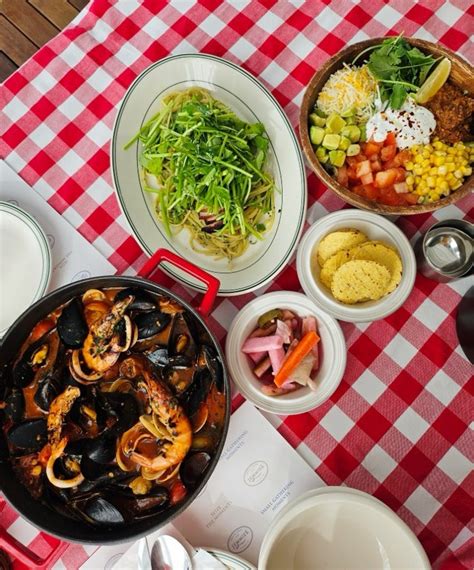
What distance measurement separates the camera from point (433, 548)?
5.90 ft

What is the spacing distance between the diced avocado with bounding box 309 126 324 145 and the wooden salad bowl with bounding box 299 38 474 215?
0.03m

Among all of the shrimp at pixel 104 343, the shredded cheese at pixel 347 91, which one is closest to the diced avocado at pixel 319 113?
the shredded cheese at pixel 347 91

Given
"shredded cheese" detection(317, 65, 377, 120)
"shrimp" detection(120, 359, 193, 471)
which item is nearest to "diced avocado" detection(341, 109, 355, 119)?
"shredded cheese" detection(317, 65, 377, 120)

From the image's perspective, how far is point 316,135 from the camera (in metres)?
1.77

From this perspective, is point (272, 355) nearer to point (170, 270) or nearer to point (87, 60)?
point (170, 270)

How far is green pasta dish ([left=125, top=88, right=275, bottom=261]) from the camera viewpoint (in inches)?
72.4

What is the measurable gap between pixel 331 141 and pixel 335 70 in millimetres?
258

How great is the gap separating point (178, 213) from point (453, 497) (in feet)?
4.45

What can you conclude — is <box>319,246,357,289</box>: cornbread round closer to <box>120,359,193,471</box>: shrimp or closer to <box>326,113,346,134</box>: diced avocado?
<box>326,113,346,134</box>: diced avocado

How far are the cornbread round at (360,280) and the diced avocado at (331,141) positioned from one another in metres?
0.39

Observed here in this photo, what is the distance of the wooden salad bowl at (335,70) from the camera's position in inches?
67.0

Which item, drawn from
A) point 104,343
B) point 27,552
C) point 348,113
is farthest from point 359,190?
point 27,552

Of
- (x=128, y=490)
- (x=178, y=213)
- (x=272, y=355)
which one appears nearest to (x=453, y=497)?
(x=272, y=355)

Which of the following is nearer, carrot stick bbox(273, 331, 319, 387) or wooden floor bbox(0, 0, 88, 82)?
carrot stick bbox(273, 331, 319, 387)
